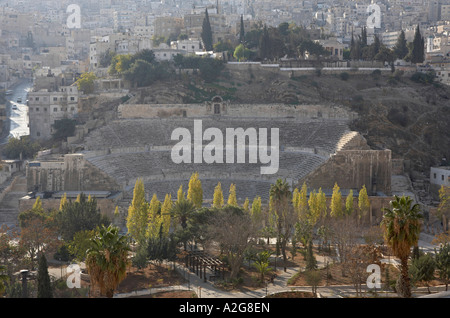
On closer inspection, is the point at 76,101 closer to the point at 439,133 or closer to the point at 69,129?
the point at 69,129

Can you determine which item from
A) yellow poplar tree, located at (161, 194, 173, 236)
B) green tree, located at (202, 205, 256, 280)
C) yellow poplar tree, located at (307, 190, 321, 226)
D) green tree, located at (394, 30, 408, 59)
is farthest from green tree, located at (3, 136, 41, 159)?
green tree, located at (394, 30, 408, 59)

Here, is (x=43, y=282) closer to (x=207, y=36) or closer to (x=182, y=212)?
(x=182, y=212)

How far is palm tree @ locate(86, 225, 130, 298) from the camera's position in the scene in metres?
24.8

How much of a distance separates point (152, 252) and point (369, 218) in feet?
56.9

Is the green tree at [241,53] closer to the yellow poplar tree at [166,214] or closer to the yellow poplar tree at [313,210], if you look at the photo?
the yellow poplar tree at [313,210]

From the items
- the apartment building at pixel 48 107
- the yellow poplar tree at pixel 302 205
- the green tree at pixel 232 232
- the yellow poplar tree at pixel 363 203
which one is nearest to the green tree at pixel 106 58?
the apartment building at pixel 48 107

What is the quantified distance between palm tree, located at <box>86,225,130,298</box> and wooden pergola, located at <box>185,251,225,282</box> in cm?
998

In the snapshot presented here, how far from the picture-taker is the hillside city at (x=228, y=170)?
32906 millimetres

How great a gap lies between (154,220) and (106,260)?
15.1 metres

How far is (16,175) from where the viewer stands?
56219 millimetres

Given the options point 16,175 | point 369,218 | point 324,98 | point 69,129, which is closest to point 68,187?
point 16,175

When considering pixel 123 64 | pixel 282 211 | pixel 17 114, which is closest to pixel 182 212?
pixel 282 211

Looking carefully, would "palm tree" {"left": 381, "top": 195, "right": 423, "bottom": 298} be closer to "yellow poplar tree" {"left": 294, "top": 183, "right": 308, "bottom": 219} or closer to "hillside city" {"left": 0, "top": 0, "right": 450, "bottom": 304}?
"hillside city" {"left": 0, "top": 0, "right": 450, "bottom": 304}

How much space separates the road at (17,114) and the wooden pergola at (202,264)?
3906cm
